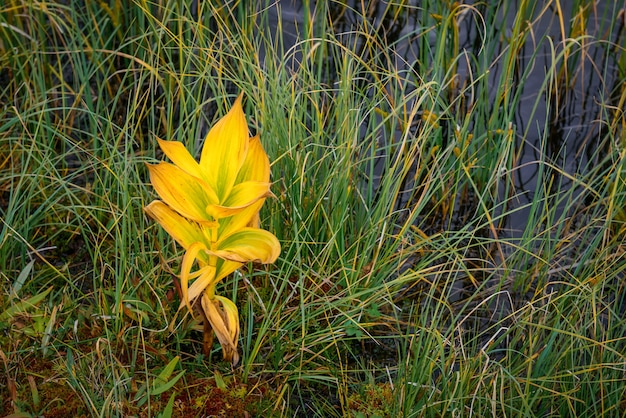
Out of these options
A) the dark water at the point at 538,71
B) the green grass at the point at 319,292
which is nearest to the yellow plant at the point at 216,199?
the green grass at the point at 319,292

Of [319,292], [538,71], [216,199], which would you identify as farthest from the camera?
[538,71]

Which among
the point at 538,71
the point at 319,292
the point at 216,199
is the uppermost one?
the point at 216,199

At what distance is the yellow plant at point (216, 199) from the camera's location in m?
1.41

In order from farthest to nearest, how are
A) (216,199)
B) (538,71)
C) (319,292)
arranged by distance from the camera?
(538,71)
(319,292)
(216,199)

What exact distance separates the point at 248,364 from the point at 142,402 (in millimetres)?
219

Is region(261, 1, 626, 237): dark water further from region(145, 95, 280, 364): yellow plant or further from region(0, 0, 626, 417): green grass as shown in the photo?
region(145, 95, 280, 364): yellow plant

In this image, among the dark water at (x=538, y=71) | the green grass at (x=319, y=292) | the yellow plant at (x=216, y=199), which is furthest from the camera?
the dark water at (x=538, y=71)

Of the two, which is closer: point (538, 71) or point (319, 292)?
point (319, 292)

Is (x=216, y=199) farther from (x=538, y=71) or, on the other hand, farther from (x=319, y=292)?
(x=538, y=71)

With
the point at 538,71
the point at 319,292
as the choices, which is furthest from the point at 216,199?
the point at 538,71

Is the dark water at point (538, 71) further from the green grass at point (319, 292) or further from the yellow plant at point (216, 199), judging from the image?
the yellow plant at point (216, 199)

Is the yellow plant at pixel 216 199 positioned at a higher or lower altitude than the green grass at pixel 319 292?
higher

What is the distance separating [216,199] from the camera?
141 centimetres

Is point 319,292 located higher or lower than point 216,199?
lower
